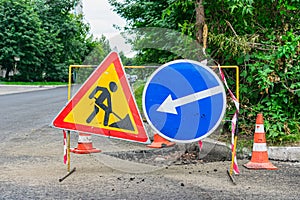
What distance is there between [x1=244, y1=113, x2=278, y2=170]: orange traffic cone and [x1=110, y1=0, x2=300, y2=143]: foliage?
0.54 metres

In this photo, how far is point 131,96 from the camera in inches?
198

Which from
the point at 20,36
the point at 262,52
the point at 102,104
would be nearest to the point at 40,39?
the point at 20,36

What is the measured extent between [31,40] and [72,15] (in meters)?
18.4

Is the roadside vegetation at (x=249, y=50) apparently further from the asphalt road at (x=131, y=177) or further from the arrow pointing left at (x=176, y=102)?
the asphalt road at (x=131, y=177)

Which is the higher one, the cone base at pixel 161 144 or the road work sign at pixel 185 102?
the road work sign at pixel 185 102

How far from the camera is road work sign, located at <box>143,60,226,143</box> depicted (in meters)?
4.95

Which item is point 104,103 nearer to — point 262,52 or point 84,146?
point 84,146

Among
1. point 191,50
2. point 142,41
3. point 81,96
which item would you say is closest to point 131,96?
point 81,96

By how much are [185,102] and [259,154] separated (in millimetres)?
1373

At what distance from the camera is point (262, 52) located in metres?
6.80

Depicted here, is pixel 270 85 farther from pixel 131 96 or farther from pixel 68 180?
pixel 68 180

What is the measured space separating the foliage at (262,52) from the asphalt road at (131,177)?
3.39 feet

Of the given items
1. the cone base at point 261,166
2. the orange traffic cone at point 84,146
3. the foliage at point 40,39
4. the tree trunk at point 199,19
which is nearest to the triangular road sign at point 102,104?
the orange traffic cone at point 84,146

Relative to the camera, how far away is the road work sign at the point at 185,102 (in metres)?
4.95
